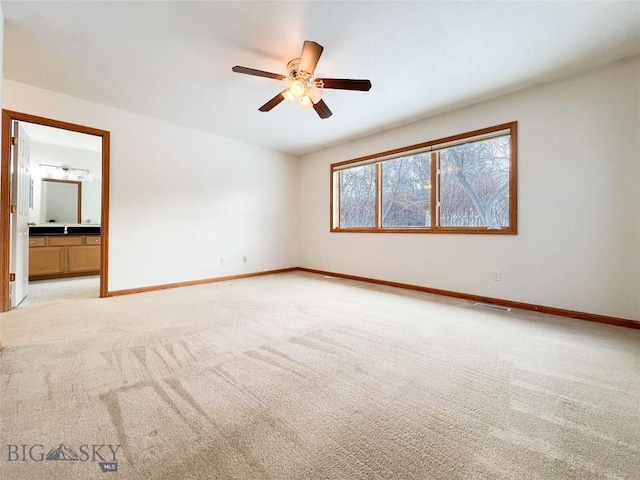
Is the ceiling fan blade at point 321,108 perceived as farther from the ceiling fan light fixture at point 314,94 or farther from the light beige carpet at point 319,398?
the light beige carpet at point 319,398

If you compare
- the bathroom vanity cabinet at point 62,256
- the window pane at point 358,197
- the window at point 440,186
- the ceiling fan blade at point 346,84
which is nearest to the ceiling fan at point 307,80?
the ceiling fan blade at point 346,84

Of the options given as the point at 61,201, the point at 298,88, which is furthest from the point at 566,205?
the point at 61,201

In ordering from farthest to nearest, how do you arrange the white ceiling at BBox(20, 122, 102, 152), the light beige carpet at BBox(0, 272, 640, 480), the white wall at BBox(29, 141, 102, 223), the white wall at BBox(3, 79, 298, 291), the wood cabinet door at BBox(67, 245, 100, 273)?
the white wall at BBox(29, 141, 102, 223) → the wood cabinet door at BBox(67, 245, 100, 273) → the white ceiling at BBox(20, 122, 102, 152) → the white wall at BBox(3, 79, 298, 291) → the light beige carpet at BBox(0, 272, 640, 480)

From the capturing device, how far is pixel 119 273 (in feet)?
11.9

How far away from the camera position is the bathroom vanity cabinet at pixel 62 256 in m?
4.55

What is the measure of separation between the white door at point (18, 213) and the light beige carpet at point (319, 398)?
74cm

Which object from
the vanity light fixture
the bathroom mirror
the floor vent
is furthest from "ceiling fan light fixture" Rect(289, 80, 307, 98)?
the bathroom mirror

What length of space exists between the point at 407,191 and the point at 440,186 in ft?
1.73

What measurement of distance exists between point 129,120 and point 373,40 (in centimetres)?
340

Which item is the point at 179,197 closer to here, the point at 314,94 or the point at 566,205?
the point at 314,94

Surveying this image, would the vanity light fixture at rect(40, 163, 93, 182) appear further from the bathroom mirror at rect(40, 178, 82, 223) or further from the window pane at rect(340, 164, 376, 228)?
the window pane at rect(340, 164, 376, 228)

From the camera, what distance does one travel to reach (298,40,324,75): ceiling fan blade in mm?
2016

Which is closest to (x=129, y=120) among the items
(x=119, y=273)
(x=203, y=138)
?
(x=203, y=138)

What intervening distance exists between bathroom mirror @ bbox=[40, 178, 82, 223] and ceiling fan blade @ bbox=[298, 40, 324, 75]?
6157 mm
